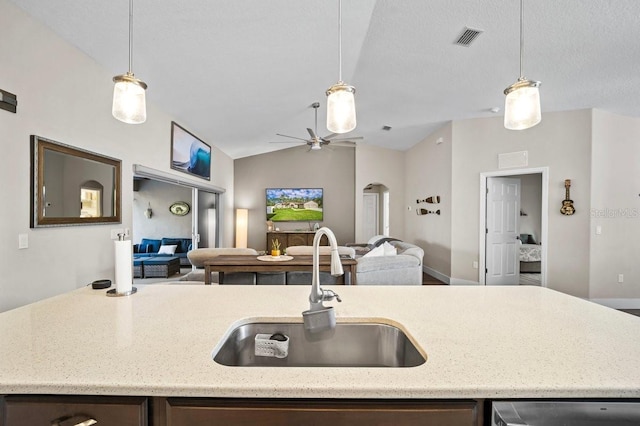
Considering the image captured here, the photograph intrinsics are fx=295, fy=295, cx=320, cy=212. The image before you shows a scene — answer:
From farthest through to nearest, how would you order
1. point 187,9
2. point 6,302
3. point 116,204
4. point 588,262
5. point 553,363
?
point 588,262
point 116,204
point 187,9
point 6,302
point 553,363

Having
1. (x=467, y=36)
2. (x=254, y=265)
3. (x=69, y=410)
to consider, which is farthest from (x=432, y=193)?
(x=69, y=410)

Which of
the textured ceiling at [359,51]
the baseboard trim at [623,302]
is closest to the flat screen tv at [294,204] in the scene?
the textured ceiling at [359,51]

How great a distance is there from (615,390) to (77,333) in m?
1.59

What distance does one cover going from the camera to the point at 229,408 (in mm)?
758

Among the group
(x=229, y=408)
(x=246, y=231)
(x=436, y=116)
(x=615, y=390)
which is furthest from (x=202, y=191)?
(x=615, y=390)

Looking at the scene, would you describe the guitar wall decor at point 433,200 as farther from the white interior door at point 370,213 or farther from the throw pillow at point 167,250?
the throw pillow at point 167,250

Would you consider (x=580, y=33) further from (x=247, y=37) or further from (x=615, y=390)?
(x=615, y=390)

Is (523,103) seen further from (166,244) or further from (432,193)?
(166,244)

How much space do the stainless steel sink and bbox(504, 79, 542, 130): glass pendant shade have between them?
44.7 inches

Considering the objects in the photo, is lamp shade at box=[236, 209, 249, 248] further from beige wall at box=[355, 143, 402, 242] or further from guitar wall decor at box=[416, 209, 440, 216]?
guitar wall decor at box=[416, 209, 440, 216]

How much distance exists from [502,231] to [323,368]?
17.5 feet

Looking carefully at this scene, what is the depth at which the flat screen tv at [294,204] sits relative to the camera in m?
7.98

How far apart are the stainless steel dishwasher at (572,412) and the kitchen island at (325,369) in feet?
0.10

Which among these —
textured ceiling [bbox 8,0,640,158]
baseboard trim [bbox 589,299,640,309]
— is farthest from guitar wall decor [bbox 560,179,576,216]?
baseboard trim [bbox 589,299,640,309]
